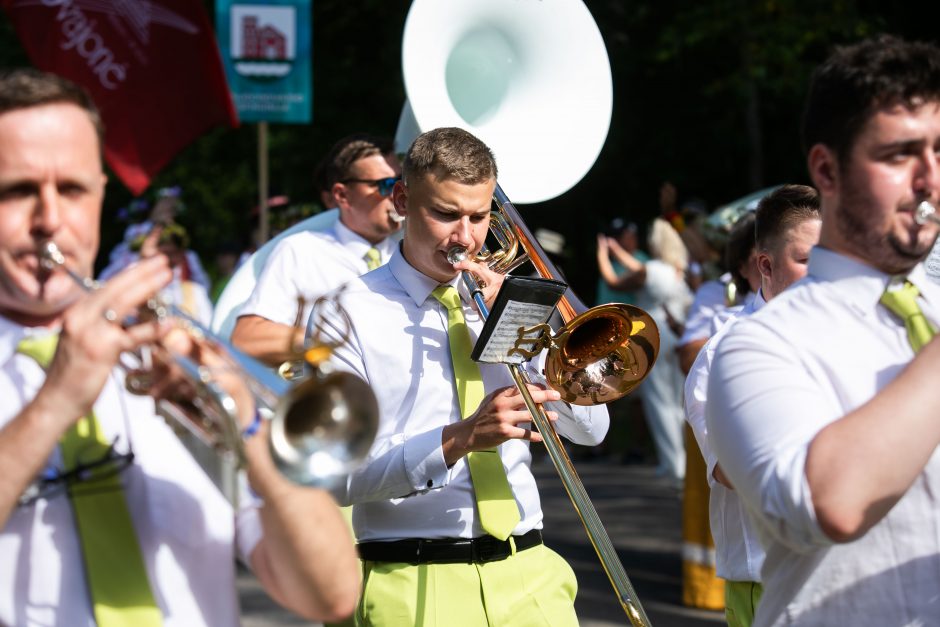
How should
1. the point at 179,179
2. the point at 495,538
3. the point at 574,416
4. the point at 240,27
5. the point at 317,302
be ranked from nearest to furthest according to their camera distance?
the point at 317,302 < the point at 495,538 < the point at 574,416 < the point at 240,27 < the point at 179,179

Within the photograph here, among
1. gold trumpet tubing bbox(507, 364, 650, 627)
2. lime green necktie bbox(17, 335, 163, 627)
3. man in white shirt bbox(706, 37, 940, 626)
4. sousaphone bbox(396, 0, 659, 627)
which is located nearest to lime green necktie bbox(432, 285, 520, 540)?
gold trumpet tubing bbox(507, 364, 650, 627)

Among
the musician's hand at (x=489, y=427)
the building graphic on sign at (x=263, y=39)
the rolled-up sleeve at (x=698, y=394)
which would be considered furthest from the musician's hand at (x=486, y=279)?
A: the building graphic on sign at (x=263, y=39)

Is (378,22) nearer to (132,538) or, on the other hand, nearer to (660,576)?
(660,576)

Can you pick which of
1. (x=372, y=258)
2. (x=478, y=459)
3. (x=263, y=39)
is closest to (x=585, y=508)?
(x=478, y=459)

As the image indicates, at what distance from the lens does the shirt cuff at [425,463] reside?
11.5ft

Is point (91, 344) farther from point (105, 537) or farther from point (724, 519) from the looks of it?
point (724, 519)

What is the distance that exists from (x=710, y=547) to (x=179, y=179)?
2218 cm

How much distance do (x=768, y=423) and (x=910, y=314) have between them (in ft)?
1.15

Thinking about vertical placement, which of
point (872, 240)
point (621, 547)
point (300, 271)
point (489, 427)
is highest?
Result: point (872, 240)

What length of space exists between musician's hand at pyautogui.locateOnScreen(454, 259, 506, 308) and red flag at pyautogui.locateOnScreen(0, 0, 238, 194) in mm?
5852

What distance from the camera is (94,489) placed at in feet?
6.98

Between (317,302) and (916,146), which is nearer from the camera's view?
(317,302)

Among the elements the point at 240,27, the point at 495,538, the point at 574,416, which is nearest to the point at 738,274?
the point at 574,416

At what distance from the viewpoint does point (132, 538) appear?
7.00ft
